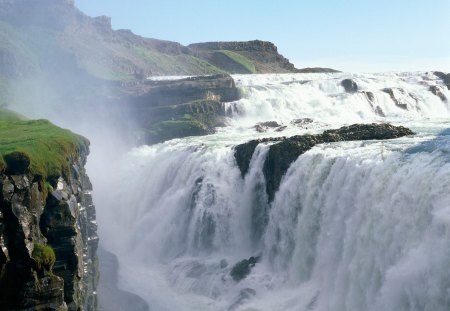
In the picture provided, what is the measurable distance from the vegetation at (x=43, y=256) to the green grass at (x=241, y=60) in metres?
112

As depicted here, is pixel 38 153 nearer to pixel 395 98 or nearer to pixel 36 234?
pixel 36 234

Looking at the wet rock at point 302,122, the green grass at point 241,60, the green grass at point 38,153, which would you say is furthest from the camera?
the green grass at point 241,60

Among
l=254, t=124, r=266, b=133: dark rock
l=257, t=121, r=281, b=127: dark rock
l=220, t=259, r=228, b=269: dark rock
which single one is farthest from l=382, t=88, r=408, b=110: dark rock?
l=220, t=259, r=228, b=269: dark rock

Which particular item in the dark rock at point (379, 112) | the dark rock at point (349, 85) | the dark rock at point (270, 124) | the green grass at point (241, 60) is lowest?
the dark rock at point (270, 124)

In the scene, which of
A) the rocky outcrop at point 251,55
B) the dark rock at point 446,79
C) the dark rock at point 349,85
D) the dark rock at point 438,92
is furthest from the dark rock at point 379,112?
the rocky outcrop at point 251,55

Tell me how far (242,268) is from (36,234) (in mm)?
17536

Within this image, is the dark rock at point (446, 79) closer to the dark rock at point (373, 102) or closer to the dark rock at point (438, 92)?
the dark rock at point (438, 92)

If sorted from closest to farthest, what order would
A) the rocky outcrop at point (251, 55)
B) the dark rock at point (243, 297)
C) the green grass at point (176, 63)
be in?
the dark rock at point (243, 297), the green grass at point (176, 63), the rocky outcrop at point (251, 55)

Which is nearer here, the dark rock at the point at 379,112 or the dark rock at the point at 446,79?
the dark rock at the point at 379,112

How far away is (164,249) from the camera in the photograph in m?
38.7

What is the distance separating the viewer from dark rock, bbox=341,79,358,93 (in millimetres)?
75062

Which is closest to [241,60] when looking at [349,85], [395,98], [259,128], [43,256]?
[349,85]

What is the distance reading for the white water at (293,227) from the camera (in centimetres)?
1898

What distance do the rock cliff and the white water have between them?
10.0 m
